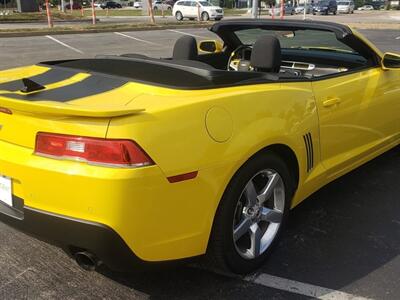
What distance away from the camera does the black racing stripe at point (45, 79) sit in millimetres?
2866

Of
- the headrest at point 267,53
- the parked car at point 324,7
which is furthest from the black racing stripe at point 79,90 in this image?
the parked car at point 324,7

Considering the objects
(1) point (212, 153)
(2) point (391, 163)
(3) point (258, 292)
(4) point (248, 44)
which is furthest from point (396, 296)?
(4) point (248, 44)

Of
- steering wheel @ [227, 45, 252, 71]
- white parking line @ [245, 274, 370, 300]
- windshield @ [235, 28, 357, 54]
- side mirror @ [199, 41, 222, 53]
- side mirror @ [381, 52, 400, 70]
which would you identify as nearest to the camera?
white parking line @ [245, 274, 370, 300]

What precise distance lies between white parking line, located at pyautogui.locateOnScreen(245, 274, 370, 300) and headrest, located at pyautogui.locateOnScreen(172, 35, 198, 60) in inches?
79.5

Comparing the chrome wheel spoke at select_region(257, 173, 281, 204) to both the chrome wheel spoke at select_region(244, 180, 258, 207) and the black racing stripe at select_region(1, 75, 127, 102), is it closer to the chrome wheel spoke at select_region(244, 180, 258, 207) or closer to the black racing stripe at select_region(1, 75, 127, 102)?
the chrome wheel spoke at select_region(244, 180, 258, 207)

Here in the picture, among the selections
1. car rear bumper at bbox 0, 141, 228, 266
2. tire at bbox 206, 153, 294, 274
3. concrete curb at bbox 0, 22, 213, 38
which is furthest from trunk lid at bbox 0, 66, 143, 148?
concrete curb at bbox 0, 22, 213, 38

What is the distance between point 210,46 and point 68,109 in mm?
3122

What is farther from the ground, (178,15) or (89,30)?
(89,30)

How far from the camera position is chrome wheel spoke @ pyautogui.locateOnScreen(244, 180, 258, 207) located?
113 inches

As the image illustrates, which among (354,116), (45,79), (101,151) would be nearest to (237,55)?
(354,116)

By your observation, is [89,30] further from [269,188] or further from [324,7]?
[324,7]

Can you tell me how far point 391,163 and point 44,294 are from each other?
12.0ft

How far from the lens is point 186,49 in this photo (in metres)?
4.27

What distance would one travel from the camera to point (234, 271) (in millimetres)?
2906
